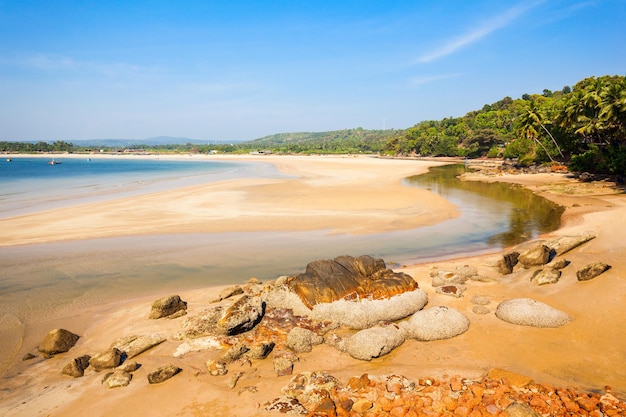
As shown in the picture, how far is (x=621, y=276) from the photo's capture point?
11867mm

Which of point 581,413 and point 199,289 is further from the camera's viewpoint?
point 199,289

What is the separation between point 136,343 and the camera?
31.1 feet

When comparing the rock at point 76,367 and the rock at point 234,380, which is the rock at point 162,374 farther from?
the rock at point 76,367

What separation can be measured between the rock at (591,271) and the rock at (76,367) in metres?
15.7

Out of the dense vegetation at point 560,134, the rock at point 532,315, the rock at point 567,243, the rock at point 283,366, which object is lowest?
the rock at point 283,366

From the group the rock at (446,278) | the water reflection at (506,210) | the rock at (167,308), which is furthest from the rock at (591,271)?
the rock at (167,308)

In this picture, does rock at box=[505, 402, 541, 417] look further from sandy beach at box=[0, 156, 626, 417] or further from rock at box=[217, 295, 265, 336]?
rock at box=[217, 295, 265, 336]

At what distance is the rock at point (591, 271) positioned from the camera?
12039 mm

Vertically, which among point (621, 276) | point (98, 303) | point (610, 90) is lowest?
point (98, 303)

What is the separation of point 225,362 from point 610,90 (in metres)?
46.7

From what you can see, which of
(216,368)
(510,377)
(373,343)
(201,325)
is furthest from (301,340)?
(510,377)

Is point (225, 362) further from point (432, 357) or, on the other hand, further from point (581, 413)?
point (581, 413)

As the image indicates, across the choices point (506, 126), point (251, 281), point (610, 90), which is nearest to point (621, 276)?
point (251, 281)

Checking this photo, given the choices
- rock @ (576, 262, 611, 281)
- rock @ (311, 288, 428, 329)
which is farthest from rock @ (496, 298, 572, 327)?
rock @ (576, 262, 611, 281)
